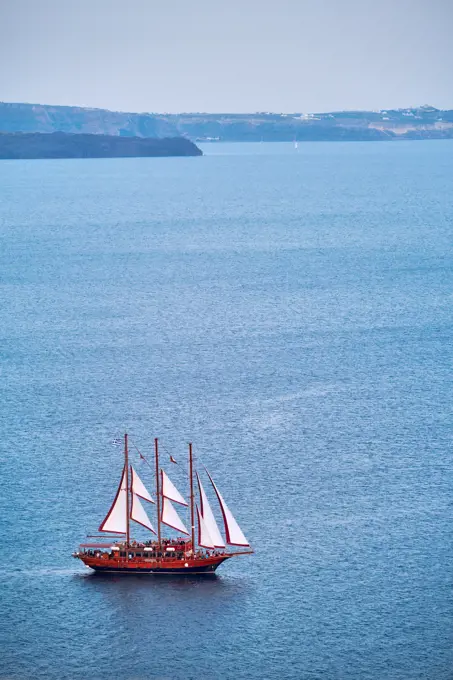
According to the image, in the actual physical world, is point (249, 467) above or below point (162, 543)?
above

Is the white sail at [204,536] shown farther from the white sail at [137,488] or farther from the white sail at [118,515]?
the white sail at [118,515]

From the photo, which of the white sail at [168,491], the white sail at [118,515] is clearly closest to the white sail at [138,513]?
the white sail at [118,515]

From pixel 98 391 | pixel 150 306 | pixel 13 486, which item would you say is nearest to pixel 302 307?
pixel 150 306

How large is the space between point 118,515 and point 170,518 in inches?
123

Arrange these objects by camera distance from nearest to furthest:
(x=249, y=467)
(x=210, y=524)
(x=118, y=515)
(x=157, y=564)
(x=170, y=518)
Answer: (x=157, y=564) < (x=210, y=524) < (x=170, y=518) < (x=118, y=515) < (x=249, y=467)

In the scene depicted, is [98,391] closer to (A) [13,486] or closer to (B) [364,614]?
(A) [13,486]

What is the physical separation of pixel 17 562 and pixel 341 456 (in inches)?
1048

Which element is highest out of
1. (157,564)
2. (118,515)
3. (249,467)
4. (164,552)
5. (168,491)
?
(249,467)

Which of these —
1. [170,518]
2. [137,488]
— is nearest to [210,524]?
[170,518]

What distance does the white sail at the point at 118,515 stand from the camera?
8081 centimetres

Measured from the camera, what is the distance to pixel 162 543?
80.6 metres

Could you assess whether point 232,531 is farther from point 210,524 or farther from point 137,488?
point 137,488

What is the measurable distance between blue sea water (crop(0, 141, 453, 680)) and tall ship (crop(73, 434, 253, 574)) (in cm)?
98

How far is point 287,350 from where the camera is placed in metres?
127
